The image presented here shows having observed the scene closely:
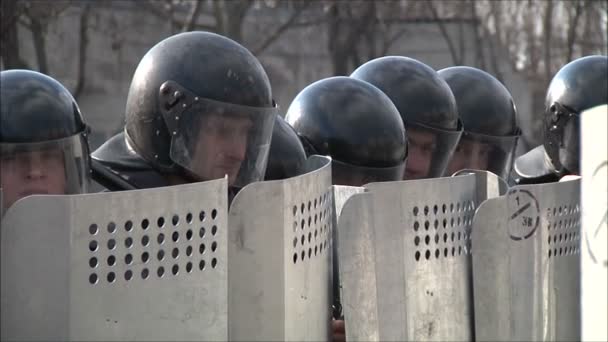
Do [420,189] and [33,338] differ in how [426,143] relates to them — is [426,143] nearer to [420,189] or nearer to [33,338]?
[420,189]

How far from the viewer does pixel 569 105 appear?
6527mm

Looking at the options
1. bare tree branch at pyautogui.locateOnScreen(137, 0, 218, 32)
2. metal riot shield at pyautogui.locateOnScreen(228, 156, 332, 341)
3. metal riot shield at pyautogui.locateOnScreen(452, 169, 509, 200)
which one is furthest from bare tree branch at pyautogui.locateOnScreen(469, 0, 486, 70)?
metal riot shield at pyautogui.locateOnScreen(228, 156, 332, 341)

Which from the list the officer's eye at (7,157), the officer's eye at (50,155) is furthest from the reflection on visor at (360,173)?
the officer's eye at (7,157)

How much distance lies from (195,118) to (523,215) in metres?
1.27

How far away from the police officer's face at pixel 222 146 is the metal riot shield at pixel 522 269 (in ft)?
3.06

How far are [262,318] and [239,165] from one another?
1.08 metres

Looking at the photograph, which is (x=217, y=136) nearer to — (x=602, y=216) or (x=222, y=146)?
(x=222, y=146)

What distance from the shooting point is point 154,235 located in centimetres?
337

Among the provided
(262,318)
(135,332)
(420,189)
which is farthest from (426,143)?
(135,332)

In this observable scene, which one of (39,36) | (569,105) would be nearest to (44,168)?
(569,105)

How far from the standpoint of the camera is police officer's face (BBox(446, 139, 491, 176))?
21.6ft

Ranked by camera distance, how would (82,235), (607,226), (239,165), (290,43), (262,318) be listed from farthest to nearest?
(290,43), (239,165), (262,318), (82,235), (607,226)

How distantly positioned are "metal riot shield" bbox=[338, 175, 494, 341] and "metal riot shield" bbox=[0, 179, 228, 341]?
0.49 meters

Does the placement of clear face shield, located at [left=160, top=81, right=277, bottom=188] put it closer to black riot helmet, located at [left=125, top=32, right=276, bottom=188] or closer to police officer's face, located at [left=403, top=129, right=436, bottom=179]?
black riot helmet, located at [left=125, top=32, right=276, bottom=188]
